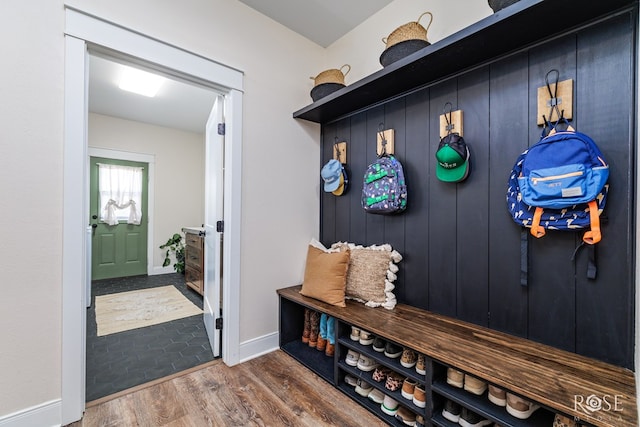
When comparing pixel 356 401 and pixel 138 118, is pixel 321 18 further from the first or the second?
pixel 138 118

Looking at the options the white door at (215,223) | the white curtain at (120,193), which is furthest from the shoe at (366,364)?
the white curtain at (120,193)

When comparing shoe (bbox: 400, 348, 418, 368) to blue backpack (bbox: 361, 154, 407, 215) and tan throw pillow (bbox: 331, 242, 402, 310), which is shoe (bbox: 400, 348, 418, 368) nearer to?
tan throw pillow (bbox: 331, 242, 402, 310)

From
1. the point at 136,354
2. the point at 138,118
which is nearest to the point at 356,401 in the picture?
the point at 136,354

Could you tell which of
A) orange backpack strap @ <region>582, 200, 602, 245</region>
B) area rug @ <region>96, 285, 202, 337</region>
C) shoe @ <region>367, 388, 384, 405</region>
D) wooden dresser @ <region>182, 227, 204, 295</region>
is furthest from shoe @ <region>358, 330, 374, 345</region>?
wooden dresser @ <region>182, 227, 204, 295</region>

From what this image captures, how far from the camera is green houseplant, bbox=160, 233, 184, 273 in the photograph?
500cm

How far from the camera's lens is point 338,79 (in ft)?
7.36

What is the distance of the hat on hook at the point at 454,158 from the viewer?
1.57m

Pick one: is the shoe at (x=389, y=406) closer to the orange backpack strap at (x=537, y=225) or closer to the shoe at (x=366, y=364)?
the shoe at (x=366, y=364)

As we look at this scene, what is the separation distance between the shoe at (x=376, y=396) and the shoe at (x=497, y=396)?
584 mm

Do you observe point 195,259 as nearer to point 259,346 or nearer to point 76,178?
point 259,346

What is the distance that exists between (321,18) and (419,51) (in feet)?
3.70

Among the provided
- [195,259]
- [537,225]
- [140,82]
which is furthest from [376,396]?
[140,82]

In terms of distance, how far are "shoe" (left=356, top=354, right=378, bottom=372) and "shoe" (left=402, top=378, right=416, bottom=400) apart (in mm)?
229

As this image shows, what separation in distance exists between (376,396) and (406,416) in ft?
0.66
